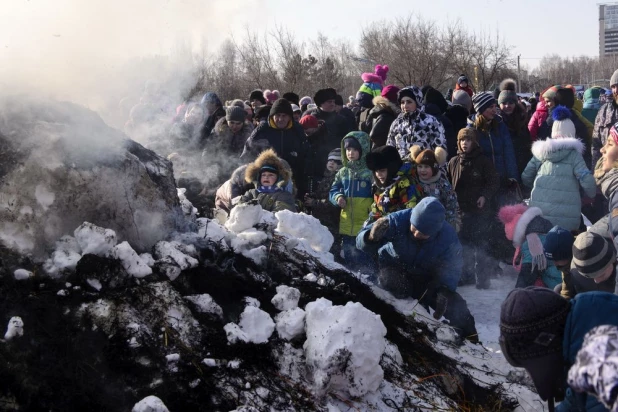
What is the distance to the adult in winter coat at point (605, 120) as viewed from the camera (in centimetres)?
709

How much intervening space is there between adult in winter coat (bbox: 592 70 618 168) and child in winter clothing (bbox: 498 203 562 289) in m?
1.69

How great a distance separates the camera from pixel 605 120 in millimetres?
7211

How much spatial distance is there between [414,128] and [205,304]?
4.02 meters

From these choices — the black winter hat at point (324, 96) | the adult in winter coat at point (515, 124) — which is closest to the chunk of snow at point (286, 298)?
the adult in winter coat at point (515, 124)

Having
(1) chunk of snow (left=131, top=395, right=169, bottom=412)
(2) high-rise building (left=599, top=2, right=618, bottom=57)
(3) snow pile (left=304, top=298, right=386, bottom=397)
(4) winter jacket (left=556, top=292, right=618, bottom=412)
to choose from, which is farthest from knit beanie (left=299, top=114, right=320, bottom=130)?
(2) high-rise building (left=599, top=2, right=618, bottom=57)

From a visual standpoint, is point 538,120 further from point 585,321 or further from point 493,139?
point 585,321

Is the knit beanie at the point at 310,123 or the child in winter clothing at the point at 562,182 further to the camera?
the knit beanie at the point at 310,123

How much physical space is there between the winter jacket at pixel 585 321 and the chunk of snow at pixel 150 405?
1812 mm

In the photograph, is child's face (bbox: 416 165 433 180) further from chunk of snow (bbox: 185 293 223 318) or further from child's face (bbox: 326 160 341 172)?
chunk of snow (bbox: 185 293 223 318)

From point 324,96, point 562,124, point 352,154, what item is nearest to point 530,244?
point 352,154

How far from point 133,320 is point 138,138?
5.00 meters

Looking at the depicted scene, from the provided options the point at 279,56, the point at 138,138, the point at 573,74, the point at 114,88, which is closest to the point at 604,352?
the point at 114,88

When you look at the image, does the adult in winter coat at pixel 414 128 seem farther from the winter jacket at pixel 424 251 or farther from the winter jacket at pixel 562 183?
the winter jacket at pixel 424 251

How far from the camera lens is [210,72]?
37.6ft
